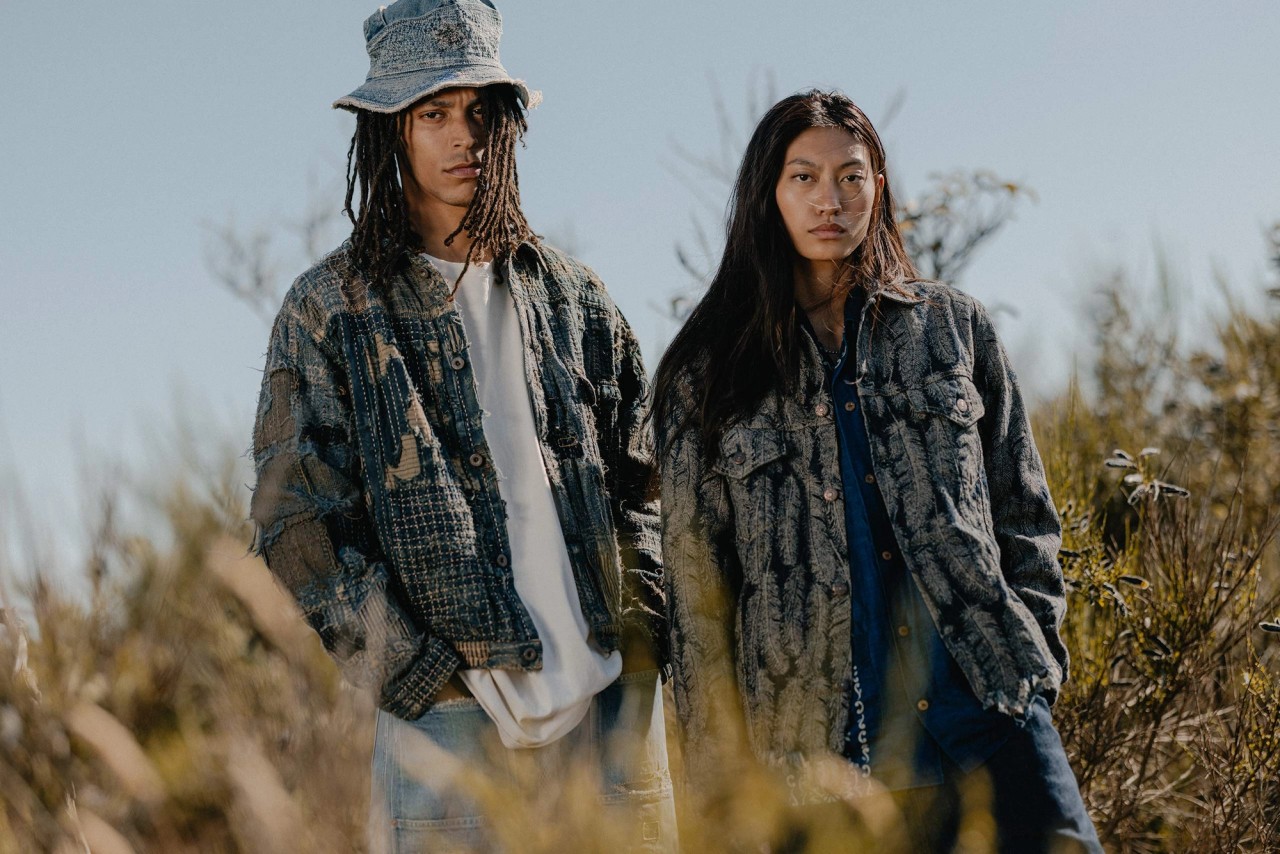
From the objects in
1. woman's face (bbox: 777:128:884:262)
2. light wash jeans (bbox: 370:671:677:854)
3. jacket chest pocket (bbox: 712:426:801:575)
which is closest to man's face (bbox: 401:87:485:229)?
woman's face (bbox: 777:128:884:262)

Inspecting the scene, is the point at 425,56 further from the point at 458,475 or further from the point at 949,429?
the point at 949,429

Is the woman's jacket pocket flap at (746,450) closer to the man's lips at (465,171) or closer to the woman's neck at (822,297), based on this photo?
the woman's neck at (822,297)

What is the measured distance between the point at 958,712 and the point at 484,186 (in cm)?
146

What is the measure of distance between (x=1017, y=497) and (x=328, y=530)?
1.40 meters

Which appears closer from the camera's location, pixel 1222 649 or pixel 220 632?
pixel 1222 649

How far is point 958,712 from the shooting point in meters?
2.62

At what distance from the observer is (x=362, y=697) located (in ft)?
8.60

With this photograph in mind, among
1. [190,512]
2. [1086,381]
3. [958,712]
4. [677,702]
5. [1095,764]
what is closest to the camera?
[958,712]

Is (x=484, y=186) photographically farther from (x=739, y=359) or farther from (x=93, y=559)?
(x=93, y=559)

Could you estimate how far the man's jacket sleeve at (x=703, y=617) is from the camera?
2812 mm

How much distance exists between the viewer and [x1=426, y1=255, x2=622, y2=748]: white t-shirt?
2.72 metres

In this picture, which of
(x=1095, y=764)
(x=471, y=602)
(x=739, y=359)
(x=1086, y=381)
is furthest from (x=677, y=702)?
(x=1086, y=381)

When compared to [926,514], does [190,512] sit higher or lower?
lower

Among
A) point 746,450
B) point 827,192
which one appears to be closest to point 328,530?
point 746,450
